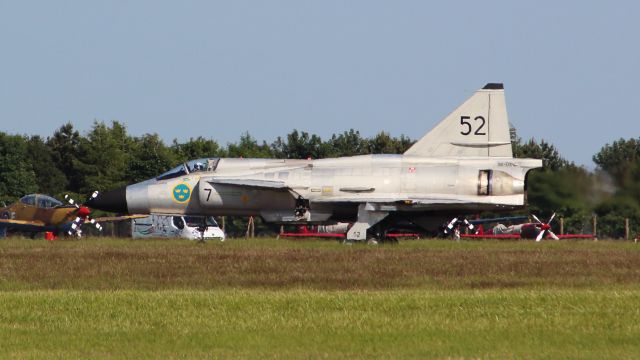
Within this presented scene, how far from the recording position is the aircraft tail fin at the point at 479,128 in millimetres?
32469

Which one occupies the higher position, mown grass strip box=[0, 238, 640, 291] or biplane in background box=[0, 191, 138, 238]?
biplane in background box=[0, 191, 138, 238]

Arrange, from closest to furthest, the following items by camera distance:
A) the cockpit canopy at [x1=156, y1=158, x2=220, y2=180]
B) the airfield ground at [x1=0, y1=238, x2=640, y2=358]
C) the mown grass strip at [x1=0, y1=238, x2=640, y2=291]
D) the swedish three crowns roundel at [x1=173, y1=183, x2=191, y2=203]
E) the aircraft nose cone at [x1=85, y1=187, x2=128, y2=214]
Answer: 1. the airfield ground at [x1=0, y1=238, x2=640, y2=358]
2. the mown grass strip at [x1=0, y1=238, x2=640, y2=291]
3. the swedish three crowns roundel at [x1=173, y1=183, x2=191, y2=203]
4. the cockpit canopy at [x1=156, y1=158, x2=220, y2=180]
5. the aircraft nose cone at [x1=85, y1=187, x2=128, y2=214]

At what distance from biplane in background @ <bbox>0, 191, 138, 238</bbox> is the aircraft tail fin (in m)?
14.8

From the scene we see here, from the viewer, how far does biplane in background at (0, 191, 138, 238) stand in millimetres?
41188

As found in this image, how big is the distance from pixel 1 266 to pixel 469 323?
41.1 ft

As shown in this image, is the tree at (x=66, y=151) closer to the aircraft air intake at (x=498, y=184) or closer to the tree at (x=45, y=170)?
the tree at (x=45, y=170)

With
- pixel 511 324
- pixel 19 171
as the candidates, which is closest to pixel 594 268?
pixel 511 324

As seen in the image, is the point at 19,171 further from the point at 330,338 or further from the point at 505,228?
the point at 330,338

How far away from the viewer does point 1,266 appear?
23344mm

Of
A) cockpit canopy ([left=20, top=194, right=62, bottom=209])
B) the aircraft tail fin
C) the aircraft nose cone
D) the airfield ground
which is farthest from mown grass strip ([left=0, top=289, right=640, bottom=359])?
cockpit canopy ([left=20, top=194, right=62, bottom=209])

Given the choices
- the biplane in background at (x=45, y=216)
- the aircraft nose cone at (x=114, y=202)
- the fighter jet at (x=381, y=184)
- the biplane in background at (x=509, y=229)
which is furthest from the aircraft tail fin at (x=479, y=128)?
the biplane in background at (x=45, y=216)

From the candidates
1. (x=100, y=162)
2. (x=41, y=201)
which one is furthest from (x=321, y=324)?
(x=100, y=162)

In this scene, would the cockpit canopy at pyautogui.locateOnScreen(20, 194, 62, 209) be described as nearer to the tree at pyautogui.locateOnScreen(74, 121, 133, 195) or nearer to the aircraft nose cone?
the aircraft nose cone

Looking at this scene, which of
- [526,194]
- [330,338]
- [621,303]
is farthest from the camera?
[526,194]
